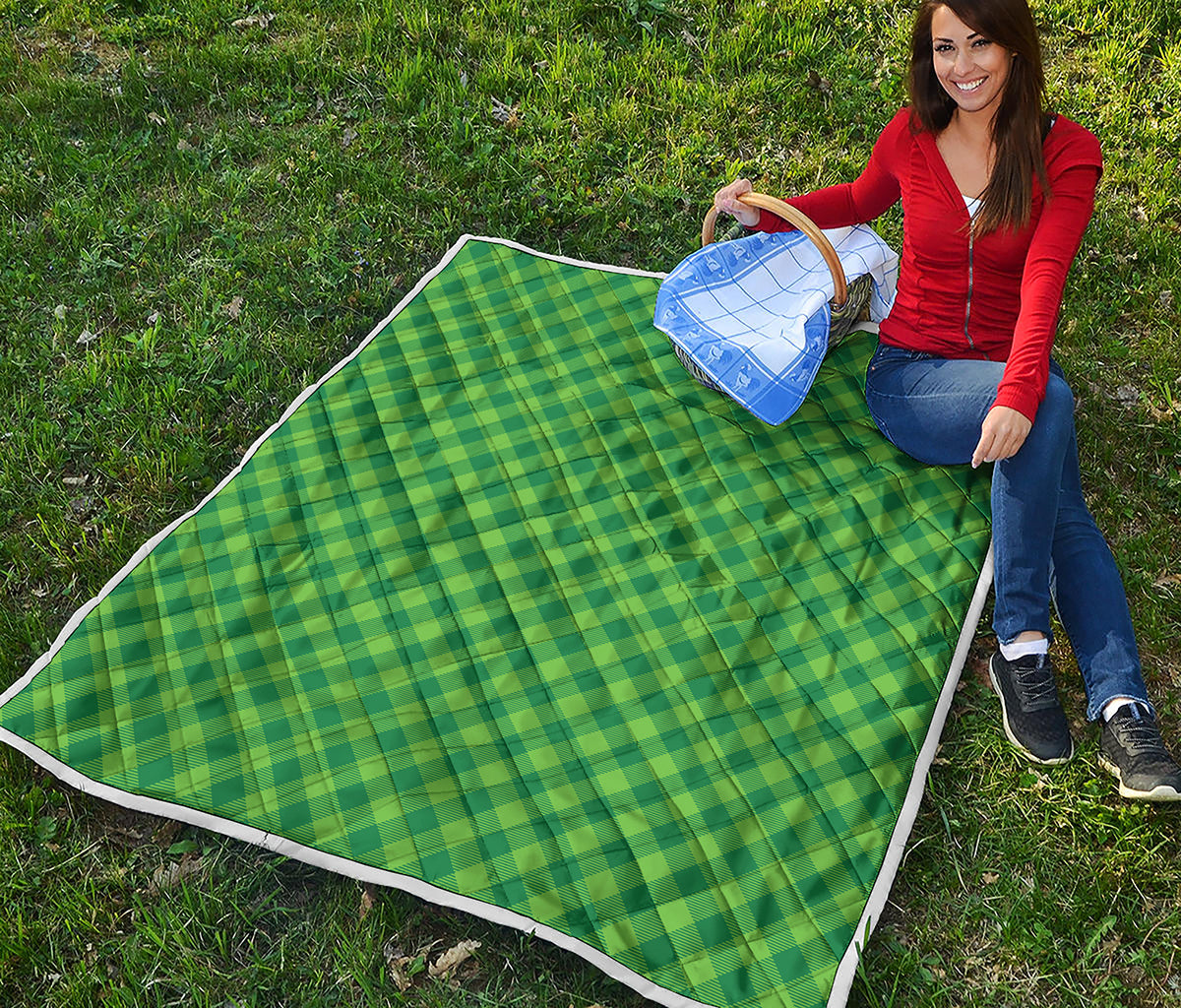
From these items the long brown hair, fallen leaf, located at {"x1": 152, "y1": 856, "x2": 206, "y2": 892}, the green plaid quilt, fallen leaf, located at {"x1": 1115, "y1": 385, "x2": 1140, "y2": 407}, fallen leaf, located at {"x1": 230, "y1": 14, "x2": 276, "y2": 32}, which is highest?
the long brown hair

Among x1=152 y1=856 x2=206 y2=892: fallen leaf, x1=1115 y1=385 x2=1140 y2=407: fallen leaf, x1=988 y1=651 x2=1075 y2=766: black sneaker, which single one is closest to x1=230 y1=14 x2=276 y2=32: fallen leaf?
x1=152 y1=856 x2=206 y2=892: fallen leaf

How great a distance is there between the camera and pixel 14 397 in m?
3.36

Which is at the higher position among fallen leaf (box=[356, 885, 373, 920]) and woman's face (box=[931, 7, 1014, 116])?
woman's face (box=[931, 7, 1014, 116])

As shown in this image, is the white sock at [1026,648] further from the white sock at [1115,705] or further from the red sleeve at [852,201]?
the red sleeve at [852,201]

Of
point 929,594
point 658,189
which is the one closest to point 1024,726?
point 929,594

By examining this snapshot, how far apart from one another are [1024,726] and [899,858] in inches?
18.7

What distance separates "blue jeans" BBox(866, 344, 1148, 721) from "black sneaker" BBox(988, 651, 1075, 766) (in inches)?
2.9

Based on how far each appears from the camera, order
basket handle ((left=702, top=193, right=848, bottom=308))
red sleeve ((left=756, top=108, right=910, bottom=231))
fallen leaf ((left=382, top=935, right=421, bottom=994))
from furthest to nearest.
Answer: red sleeve ((left=756, top=108, right=910, bottom=231)) → basket handle ((left=702, top=193, right=848, bottom=308)) → fallen leaf ((left=382, top=935, right=421, bottom=994))

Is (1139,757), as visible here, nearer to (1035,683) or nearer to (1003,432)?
(1035,683)

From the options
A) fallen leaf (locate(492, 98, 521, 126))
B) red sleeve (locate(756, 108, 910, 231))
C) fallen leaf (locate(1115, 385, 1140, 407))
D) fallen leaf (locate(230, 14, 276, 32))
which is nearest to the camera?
red sleeve (locate(756, 108, 910, 231))

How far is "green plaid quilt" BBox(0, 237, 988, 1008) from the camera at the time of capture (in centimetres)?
227

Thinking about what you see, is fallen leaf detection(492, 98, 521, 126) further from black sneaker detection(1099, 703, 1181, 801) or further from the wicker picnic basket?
black sneaker detection(1099, 703, 1181, 801)

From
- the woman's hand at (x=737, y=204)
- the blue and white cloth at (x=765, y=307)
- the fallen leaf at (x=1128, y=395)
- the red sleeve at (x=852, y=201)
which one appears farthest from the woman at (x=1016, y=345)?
the fallen leaf at (x=1128, y=395)

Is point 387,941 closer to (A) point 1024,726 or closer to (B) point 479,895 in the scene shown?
(B) point 479,895
